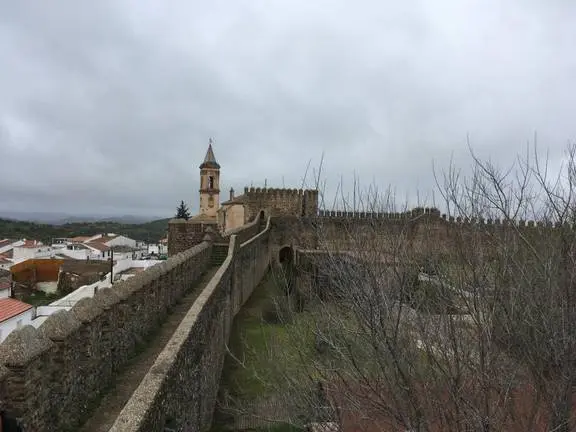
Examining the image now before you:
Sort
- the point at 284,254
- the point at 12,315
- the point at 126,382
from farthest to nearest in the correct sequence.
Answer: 1. the point at 284,254
2. the point at 12,315
3. the point at 126,382

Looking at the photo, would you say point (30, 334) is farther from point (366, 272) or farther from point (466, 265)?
point (466, 265)

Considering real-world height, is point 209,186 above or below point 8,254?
above

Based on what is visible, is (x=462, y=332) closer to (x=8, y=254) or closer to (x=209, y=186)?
(x=209, y=186)

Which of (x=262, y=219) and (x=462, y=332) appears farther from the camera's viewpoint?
(x=262, y=219)

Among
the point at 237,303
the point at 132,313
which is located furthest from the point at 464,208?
the point at 237,303

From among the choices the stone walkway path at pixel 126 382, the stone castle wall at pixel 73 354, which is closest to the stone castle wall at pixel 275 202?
the stone walkway path at pixel 126 382

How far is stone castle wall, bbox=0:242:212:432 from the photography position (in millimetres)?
3291

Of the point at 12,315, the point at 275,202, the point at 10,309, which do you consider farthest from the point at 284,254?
the point at 12,315

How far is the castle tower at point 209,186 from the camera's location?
1642 inches

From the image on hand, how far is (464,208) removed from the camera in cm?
564

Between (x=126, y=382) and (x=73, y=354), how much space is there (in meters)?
1.23

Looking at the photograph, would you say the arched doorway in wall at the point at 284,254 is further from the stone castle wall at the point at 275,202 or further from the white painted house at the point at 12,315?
the white painted house at the point at 12,315

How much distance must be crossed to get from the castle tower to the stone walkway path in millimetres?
34061

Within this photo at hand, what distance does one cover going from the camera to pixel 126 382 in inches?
204
